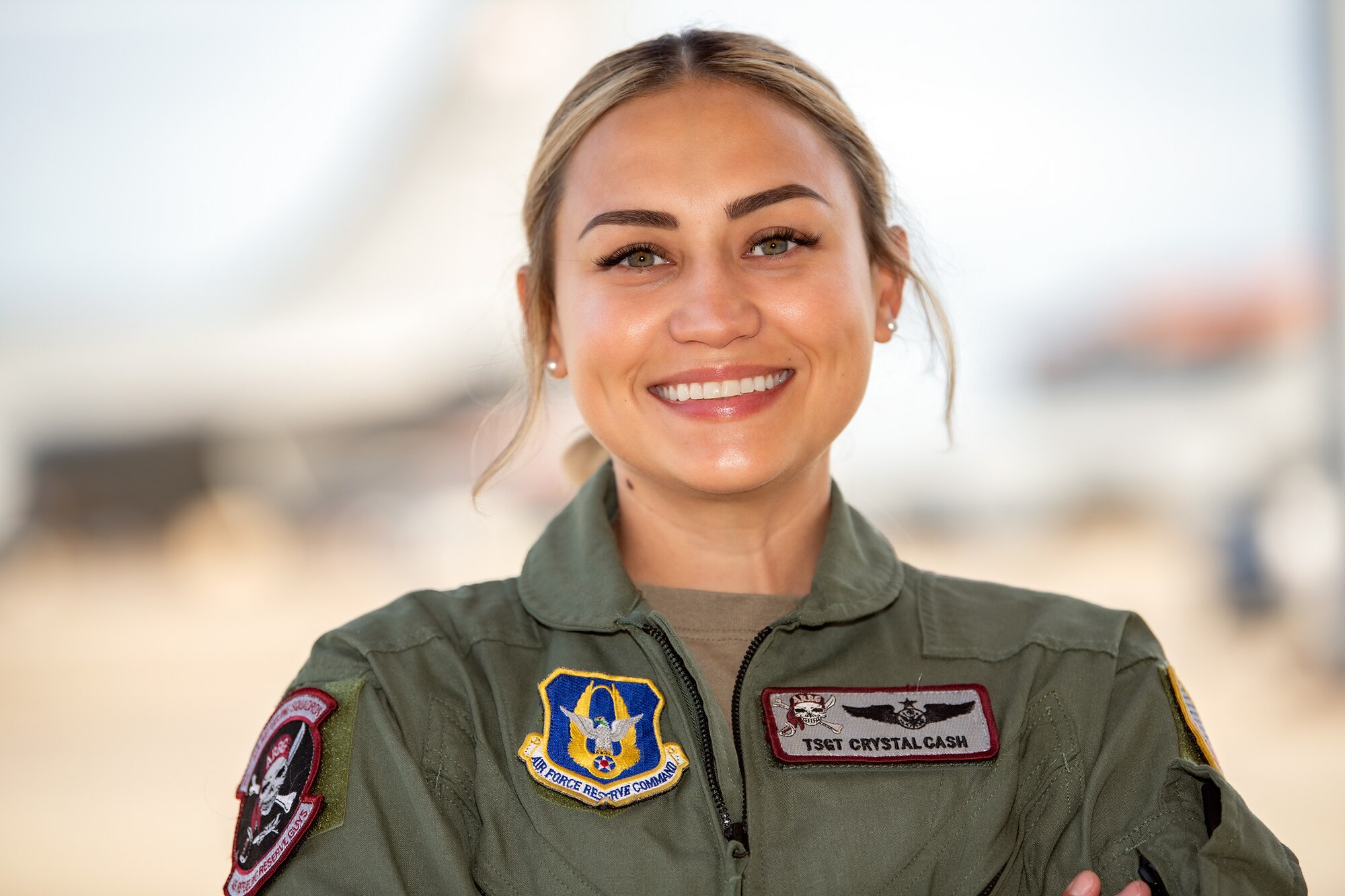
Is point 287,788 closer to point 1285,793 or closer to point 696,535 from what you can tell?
point 696,535

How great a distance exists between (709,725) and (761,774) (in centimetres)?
7

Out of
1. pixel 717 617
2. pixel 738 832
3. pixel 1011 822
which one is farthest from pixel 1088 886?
pixel 717 617

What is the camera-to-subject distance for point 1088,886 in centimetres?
131

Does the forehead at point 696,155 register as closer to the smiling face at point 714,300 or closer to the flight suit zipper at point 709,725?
the smiling face at point 714,300

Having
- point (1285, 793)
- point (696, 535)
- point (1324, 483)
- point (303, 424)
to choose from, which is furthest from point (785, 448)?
point (303, 424)

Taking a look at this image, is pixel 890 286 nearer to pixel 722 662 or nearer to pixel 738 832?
pixel 722 662

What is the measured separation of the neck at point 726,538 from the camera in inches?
63.6

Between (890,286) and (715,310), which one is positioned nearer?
(715,310)

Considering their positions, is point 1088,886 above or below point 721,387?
below

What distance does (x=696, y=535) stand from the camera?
1.64 m

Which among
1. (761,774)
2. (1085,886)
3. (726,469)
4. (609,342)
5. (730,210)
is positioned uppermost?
(730,210)

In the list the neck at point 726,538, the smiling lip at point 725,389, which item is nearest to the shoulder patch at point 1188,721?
the neck at point 726,538

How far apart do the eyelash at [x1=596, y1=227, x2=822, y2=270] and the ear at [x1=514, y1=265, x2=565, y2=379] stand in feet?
0.60

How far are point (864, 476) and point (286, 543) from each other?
504 cm
